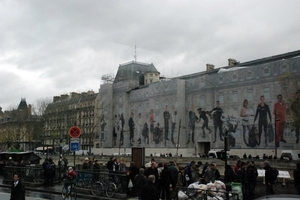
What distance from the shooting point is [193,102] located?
63.2 metres

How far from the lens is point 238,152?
52.6 m

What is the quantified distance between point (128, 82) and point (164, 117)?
15.6 metres

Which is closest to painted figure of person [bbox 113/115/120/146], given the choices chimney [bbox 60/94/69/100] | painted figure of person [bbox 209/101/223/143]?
painted figure of person [bbox 209/101/223/143]

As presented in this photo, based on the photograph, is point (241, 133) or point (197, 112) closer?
point (241, 133)

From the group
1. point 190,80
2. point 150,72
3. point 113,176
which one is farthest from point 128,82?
point 113,176

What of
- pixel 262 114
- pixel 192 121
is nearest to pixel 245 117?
pixel 262 114

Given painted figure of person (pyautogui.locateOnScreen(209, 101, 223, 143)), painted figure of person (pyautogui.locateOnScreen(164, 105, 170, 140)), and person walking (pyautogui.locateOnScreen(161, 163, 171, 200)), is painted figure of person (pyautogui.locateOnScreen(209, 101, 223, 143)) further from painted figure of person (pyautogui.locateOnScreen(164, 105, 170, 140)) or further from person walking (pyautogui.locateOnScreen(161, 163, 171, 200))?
person walking (pyautogui.locateOnScreen(161, 163, 171, 200))

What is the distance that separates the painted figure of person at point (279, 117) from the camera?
160 ft

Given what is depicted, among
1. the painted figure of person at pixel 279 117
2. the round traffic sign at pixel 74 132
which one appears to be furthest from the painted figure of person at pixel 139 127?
the round traffic sign at pixel 74 132

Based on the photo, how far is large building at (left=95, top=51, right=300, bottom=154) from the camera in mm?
51000

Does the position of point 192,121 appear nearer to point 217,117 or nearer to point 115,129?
point 217,117

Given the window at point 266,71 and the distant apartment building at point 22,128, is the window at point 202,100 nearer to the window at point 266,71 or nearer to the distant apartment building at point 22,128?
the window at point 266,71

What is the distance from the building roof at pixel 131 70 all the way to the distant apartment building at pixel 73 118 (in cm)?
958

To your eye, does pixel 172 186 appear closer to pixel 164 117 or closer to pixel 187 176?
pixel 187 176
